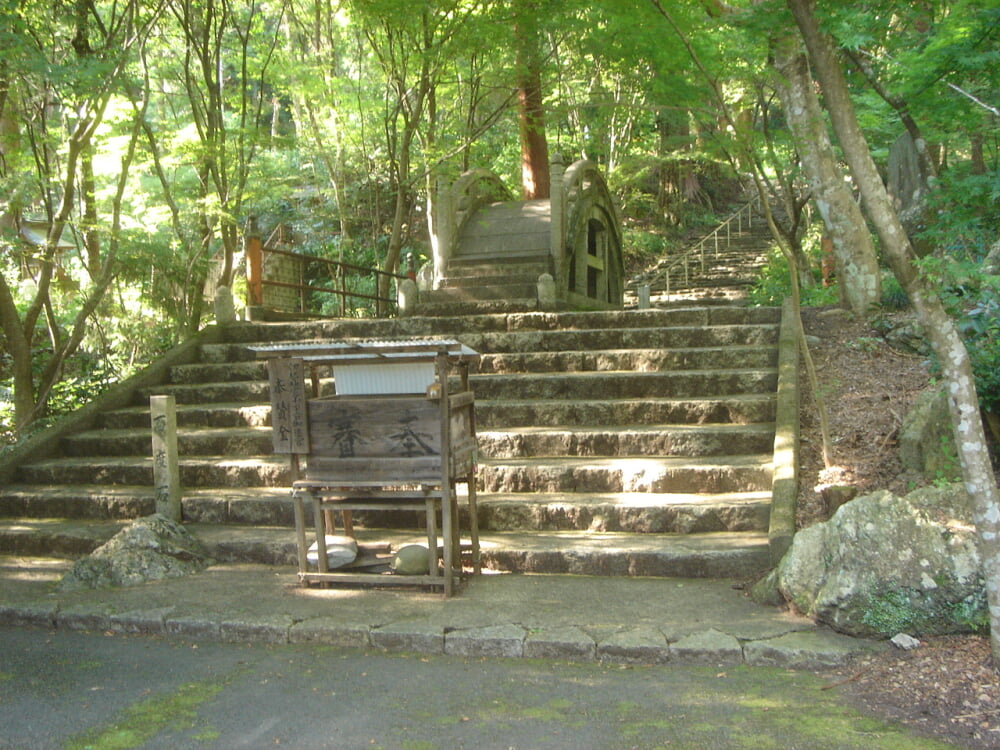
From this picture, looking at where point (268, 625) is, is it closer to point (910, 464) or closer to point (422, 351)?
point (422, 351)

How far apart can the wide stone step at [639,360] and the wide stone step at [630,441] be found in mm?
1027

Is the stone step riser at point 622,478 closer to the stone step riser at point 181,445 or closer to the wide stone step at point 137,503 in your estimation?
the wide stone step at point 137,503

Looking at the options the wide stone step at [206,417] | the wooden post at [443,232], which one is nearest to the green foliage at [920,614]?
the wide stone step at [206,417]

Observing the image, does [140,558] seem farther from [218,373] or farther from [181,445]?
[218,373]

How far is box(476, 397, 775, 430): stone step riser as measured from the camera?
274 inches

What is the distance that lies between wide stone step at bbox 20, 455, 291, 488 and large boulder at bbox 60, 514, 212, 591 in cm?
111

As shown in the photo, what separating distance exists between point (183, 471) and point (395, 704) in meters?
4.27

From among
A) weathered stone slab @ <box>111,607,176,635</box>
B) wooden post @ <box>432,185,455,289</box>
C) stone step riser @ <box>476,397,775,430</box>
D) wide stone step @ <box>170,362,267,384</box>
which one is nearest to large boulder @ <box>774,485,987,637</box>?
stone step riser @ <box>476,397,775,430</box>

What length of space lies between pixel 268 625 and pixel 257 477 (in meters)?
2.65

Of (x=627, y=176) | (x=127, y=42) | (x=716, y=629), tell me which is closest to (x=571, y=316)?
(x=716, y=629)

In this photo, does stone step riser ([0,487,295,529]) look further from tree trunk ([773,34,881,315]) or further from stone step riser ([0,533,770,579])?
tree trunk ([773,34,881,315])

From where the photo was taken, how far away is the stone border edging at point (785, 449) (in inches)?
199

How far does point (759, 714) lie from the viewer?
3.45 meters

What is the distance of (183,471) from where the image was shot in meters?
7.19
